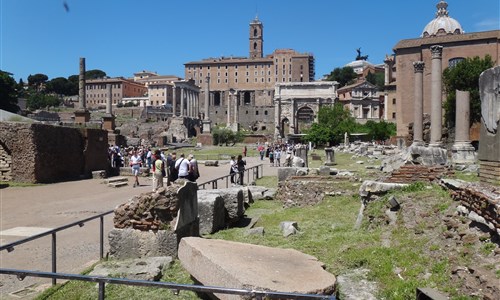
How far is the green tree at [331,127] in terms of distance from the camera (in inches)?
2164

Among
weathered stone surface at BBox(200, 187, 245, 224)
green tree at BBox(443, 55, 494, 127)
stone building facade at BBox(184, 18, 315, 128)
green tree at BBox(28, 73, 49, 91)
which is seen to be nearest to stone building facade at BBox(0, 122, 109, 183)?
weathered stone surface at BBox(200, 187, 245, 224)

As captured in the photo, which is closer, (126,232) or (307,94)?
(126,232)

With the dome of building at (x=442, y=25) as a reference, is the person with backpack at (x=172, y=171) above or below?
below

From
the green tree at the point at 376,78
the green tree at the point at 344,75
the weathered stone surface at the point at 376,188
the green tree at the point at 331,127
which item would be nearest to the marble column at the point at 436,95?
the weathered stone surface at the point at 376,188

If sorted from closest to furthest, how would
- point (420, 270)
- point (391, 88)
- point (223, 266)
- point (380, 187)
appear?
point (223, 266) < point (420, 270) < point (380, 187) < point (391, 88)

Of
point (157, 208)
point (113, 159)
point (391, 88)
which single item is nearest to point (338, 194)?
point (157, 208)

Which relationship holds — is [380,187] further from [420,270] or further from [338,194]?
[420,270]

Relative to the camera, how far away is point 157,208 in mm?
6410

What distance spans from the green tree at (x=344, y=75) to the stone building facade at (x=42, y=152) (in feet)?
330

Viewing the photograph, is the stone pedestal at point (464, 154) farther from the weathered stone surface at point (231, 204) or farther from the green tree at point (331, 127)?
the green tree at point (331, 127)

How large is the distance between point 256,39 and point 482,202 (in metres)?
128

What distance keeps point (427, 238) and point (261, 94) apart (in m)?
115

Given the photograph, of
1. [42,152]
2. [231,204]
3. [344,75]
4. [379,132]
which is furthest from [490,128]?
[344,75]

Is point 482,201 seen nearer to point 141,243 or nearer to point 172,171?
point 141,243
